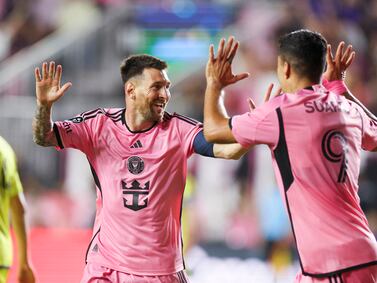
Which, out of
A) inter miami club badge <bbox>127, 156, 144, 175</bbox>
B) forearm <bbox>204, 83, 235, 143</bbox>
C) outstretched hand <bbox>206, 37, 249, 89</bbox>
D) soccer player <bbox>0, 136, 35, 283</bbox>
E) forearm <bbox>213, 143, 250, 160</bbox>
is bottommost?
soccer player <bbox>0, 136, 35, 283</bbox>

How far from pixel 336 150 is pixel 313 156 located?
0.43 ft

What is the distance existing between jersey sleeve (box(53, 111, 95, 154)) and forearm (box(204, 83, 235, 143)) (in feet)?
3.87

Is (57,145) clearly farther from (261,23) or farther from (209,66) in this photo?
(261,23)

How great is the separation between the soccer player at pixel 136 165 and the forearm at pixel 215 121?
1.73 ft

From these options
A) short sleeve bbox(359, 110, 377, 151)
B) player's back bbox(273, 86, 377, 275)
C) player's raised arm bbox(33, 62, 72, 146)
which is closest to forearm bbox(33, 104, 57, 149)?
player's raised arm bbox(33, 62, 72, 146)

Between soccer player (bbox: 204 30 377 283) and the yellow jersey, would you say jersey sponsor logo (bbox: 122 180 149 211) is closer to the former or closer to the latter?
the yellow jersey

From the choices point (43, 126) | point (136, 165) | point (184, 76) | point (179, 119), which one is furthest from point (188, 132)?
point (184, 76)

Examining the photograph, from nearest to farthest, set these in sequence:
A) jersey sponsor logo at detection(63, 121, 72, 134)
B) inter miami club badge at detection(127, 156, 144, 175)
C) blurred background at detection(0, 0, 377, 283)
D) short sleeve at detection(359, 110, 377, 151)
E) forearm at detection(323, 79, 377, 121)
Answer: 1. short sleeve at detection(359, 110, 377, 151)
2. forearm at detection(323, 79, 377, 121)
3. inter miami club badge at detection(127, 156, 144, 175)
4. jersey sponsor logo at detection(63, 121, 72, 134)
5. blurred background at detection(0, 0, 377, 283)

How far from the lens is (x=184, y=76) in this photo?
13.8m

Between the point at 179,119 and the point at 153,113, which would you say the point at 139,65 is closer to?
the point at 153,113

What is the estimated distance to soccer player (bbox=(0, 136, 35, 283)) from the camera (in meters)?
5.19

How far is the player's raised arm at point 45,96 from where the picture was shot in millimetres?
5118

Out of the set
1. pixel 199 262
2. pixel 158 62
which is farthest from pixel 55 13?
pixel 158 62

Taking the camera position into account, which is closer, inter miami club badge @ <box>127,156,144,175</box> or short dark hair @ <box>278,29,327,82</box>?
short dark hair @ <box>278,29,327,82</box>
